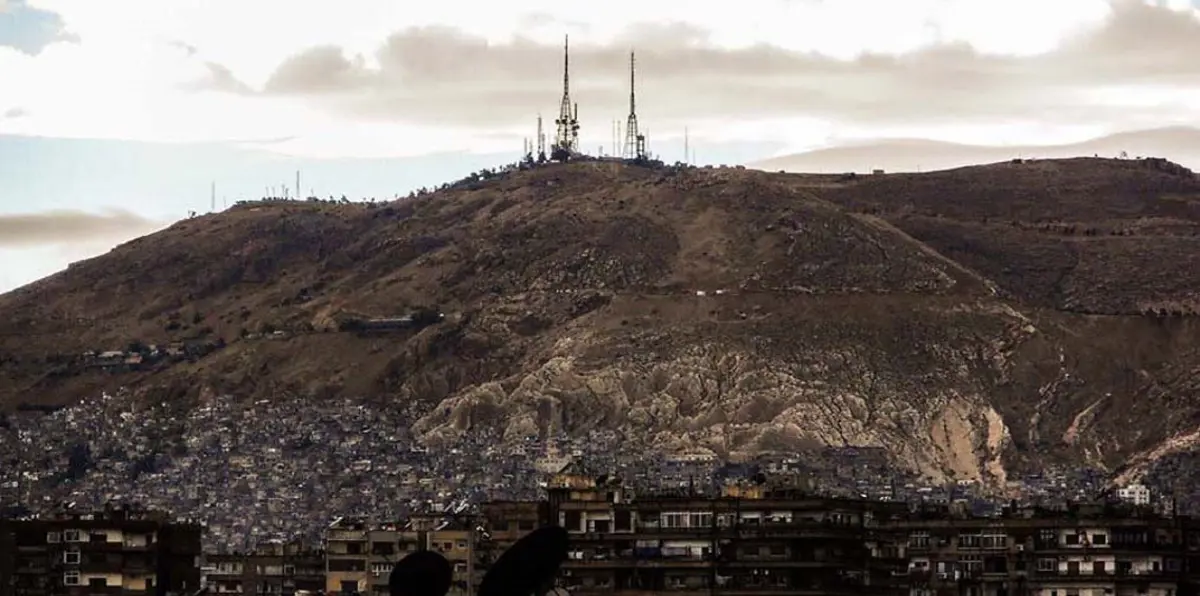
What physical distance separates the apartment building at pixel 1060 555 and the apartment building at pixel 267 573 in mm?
17851

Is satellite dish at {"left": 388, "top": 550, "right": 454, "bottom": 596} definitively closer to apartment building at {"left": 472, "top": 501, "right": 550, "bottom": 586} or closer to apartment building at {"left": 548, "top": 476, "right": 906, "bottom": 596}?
apartment building at {"left": 548, "top": 476, "right": 906, "bottom": 596}

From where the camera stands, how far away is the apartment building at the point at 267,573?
374ft

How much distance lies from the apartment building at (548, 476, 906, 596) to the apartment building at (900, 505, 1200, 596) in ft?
11.0

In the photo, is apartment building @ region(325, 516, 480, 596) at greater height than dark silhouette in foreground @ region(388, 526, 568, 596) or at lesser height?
lesser

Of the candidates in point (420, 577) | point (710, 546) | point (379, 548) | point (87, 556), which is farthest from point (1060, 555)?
point (420, 577)

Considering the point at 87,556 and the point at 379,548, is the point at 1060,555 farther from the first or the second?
the point at 87,556

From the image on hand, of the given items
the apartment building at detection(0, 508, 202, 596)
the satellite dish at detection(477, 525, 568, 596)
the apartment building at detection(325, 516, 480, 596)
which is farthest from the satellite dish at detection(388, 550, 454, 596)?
the apartment building at detection(325, 516, 480, 596)

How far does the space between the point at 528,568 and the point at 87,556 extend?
93.9 meters

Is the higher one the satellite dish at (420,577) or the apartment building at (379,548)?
the satellite dish at (420,577)

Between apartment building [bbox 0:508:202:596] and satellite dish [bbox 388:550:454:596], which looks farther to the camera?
apartment building [bbox 0:508:202:596]

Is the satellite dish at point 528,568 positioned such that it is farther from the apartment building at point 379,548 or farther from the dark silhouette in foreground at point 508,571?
the apartment building at point 379,548

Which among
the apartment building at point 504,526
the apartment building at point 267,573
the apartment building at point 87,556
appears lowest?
the apartment building at point 267,573

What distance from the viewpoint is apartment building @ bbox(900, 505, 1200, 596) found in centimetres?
9869

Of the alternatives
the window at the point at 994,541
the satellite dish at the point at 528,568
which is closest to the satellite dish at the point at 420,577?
the satellite dish at the point at 528,568
